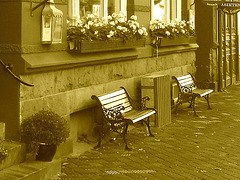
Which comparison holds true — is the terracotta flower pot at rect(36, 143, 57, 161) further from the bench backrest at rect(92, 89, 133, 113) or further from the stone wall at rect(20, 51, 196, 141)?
the bench backrest at rect(92, 89, 133, 113)

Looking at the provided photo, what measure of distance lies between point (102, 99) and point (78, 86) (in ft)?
1.51

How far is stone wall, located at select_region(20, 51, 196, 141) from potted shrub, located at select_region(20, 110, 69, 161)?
23cm

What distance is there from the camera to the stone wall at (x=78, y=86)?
7.44m

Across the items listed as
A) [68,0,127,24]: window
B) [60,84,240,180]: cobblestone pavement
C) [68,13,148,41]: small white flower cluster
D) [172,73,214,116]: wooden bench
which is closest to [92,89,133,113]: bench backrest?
[60,84,240,180]: cobblestone pavement

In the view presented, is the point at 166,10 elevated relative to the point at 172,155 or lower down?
elevated

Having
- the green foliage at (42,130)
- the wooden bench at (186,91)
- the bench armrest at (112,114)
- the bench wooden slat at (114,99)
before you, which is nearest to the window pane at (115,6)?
the bench wooden slat at (114,99)

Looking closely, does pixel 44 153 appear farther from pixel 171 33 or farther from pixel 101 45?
pixel 171 33

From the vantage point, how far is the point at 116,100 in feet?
30.2

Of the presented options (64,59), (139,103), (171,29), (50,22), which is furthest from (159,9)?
(50,22)

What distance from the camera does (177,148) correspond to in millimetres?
8547

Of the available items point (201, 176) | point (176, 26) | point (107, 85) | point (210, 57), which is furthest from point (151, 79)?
point (210, 57)

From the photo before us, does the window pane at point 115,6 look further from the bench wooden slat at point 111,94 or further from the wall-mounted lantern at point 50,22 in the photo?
the wall-mounted lantern at point 50,22

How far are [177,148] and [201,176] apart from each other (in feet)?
5.42

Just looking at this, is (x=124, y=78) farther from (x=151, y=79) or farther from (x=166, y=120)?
(x=166, y=120)
